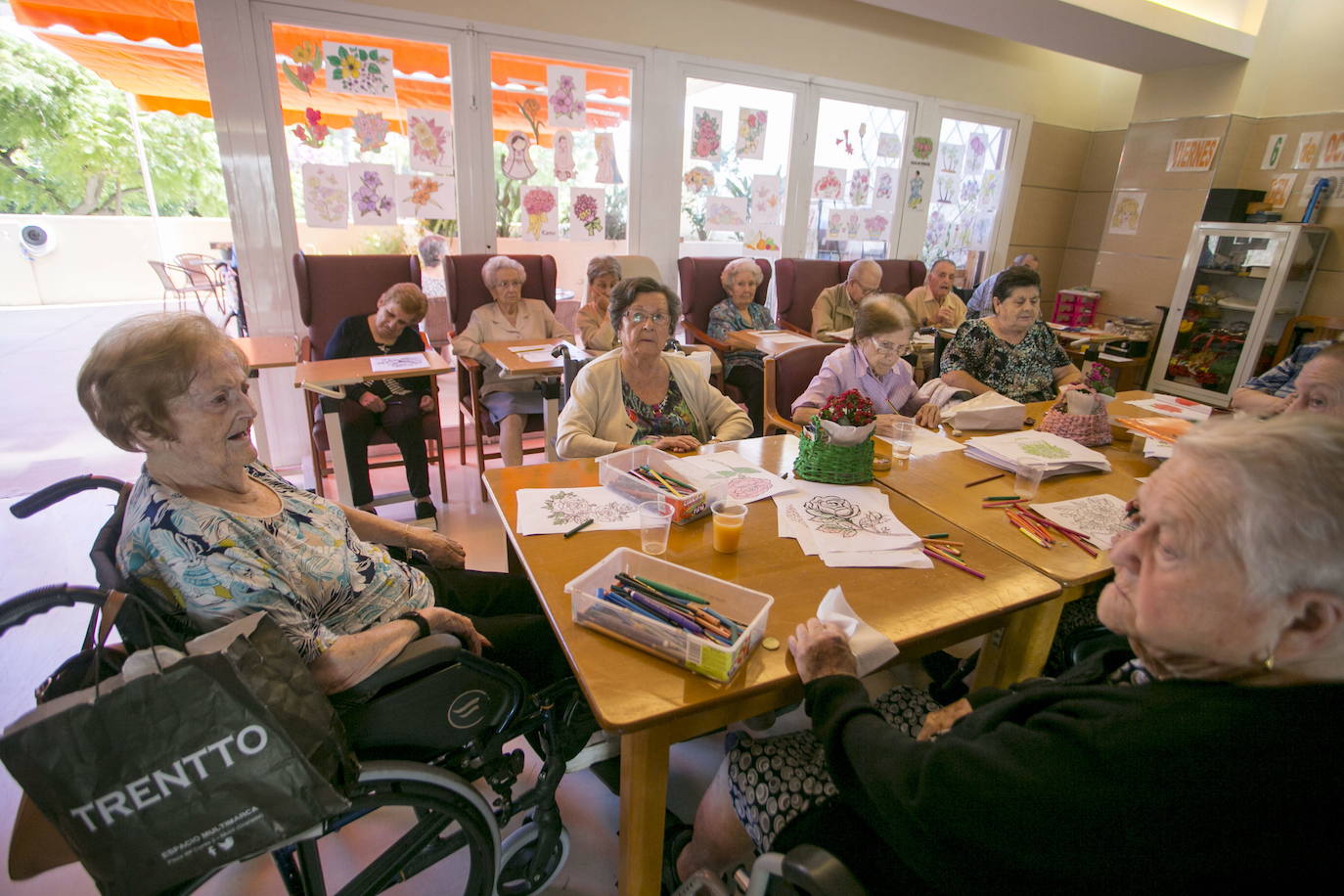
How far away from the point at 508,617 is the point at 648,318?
42.1 inches

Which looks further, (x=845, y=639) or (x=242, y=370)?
(x=242, y=370)

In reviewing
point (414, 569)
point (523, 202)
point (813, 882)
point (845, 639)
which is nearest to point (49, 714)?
point (414, 569)

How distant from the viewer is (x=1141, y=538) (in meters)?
0.78

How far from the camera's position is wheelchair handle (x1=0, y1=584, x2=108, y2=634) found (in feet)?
2.42

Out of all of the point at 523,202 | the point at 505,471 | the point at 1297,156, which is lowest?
the point at 505,471

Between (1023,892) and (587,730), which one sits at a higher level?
(1023,892)

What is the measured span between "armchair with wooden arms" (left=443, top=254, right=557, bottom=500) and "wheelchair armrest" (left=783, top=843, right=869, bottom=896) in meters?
2.75

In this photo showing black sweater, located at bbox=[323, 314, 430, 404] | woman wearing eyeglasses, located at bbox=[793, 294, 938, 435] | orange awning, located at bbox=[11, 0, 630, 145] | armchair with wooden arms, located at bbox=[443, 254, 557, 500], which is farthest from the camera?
orange awning, located at bbox=[11, 0, 630, 145]

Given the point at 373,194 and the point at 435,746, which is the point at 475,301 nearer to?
the point at 373,194

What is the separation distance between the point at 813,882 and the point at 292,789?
2.24 ft

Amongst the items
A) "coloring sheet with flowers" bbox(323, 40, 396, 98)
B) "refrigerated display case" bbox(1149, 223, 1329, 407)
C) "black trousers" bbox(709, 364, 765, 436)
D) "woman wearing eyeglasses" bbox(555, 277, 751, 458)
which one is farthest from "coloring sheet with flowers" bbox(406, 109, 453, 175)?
"refrigerated display case" bbox(1149, 223, 1329, 407)

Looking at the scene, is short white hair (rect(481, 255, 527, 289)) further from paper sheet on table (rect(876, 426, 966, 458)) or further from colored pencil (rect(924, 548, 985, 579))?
colored pencil (rect(924, 548, 985, 579))

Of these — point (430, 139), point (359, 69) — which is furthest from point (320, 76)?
point (430, 139)

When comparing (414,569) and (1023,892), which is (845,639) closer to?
(1023,892)
